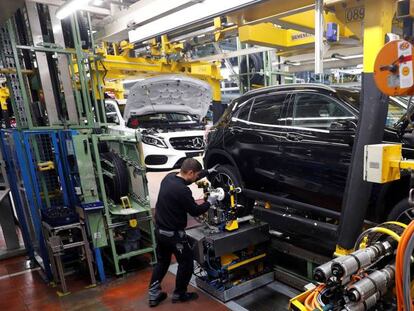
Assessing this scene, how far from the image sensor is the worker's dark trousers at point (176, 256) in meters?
3.14

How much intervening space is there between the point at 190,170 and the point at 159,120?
469 cm

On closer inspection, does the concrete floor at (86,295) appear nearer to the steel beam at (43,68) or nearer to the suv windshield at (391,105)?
the steel beam at (43,68)

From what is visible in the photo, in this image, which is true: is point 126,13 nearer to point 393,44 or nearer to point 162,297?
point 393,44

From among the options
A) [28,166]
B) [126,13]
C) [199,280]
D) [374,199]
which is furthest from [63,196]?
[374,199]

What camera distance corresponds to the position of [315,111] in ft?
11.5

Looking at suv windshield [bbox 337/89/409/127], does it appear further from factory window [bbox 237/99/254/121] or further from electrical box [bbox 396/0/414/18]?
factory window [bbox 237/99/254/121]

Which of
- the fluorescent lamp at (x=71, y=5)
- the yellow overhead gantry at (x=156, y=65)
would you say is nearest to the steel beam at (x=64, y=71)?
the fluorescent lamp at (x=71, y=5)

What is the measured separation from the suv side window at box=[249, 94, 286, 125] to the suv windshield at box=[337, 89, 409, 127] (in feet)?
2.34

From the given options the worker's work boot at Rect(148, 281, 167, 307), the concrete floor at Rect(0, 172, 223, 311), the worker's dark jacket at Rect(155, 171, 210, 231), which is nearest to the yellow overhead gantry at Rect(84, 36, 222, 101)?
the worker's dark jacket at Rect(155, 171, 210, 231)

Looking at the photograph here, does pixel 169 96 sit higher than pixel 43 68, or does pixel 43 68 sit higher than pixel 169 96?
pixel 43 68

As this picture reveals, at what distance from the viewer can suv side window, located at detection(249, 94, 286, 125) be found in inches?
151

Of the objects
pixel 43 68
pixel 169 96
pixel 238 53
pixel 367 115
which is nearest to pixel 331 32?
pixel 367 115

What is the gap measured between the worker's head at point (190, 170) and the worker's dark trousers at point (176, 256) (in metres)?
0.53

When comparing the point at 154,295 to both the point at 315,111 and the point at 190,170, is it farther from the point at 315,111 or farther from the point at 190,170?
the point at 315,111
